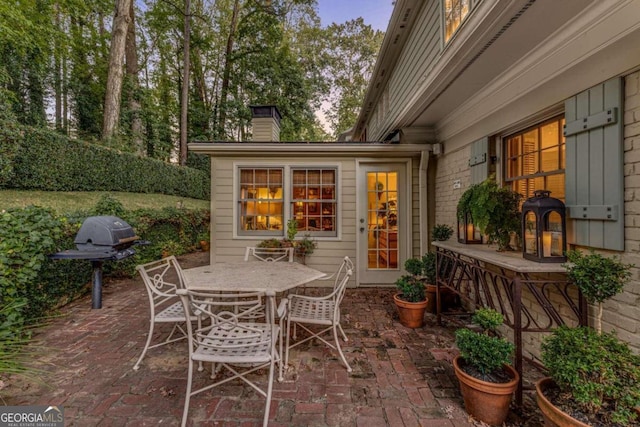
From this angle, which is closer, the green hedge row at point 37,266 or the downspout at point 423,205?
the green hedge row at point 37,266

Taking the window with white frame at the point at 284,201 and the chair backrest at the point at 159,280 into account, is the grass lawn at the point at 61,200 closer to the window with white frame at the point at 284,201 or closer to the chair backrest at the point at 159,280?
the chair backrest at the point at 159,280

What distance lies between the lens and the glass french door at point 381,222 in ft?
16.1

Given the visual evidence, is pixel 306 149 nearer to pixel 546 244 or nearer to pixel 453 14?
pixel 453 14

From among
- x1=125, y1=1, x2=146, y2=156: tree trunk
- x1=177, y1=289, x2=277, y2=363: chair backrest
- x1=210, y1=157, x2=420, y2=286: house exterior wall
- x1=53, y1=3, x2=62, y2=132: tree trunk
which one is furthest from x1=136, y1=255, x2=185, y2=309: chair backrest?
x1=53, y1=3, x2=62, y2=132: tree trunk

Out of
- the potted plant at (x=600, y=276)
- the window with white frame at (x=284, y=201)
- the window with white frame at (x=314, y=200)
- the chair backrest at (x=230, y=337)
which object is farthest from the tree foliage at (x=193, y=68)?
the potted plant at (x=600, y=276)

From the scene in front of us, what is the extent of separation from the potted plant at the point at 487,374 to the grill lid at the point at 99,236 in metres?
4.05

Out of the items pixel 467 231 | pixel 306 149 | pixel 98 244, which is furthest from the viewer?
pixel 306 149

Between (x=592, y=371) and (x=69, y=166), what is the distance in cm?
960

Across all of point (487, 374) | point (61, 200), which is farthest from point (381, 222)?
point (61, 200)

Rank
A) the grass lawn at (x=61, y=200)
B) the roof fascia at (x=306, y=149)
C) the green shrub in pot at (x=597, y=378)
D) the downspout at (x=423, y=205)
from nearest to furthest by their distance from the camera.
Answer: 1. the green shrub in pot at (x=597, y=378)
2. the roof fascia at (x=306, y=149)
3. the downspout at (x=423, y=205)
4. the grass lawn at (x=61, y=200)

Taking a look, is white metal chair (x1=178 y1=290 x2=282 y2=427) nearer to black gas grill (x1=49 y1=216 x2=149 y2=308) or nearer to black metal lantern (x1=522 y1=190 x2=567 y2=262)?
black metal lantern (x1=522 y1=190 x2=567 y2=262)

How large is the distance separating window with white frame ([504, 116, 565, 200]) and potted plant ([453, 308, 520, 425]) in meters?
1.39

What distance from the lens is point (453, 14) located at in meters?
3.38

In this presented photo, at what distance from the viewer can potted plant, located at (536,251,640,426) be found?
54.5 inches
